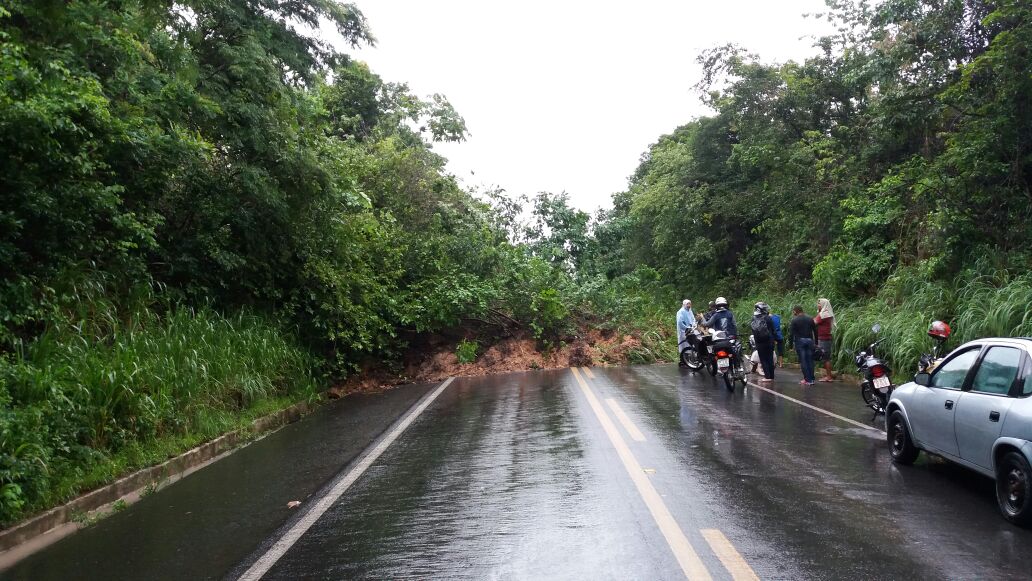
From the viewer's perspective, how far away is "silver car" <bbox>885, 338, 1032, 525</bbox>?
5.91 metres

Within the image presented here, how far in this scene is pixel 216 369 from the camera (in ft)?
39.5

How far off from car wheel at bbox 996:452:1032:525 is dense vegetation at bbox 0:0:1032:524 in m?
7.74

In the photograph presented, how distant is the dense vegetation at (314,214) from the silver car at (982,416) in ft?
22.3

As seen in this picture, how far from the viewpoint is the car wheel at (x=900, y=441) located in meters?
7.96

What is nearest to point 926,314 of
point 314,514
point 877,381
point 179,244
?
point 877,381

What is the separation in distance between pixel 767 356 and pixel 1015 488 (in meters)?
10.9

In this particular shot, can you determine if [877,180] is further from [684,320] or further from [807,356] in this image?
[807,356]

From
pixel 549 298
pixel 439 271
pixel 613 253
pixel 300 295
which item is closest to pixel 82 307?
pixel 300 295

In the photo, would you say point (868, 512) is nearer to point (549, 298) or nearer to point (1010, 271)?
point (1010, 271)

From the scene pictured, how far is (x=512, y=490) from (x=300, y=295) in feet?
36.1

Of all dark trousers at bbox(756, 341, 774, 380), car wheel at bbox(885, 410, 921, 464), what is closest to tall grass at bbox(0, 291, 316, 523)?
car wheel at bbox(885, 410, 921, 464)

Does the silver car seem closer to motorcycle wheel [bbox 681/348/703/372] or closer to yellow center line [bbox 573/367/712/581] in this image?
yellow center line [bbox 573/367/712/581]

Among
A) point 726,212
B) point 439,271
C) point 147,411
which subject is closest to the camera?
point 147,411

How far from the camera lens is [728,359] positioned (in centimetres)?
1466
